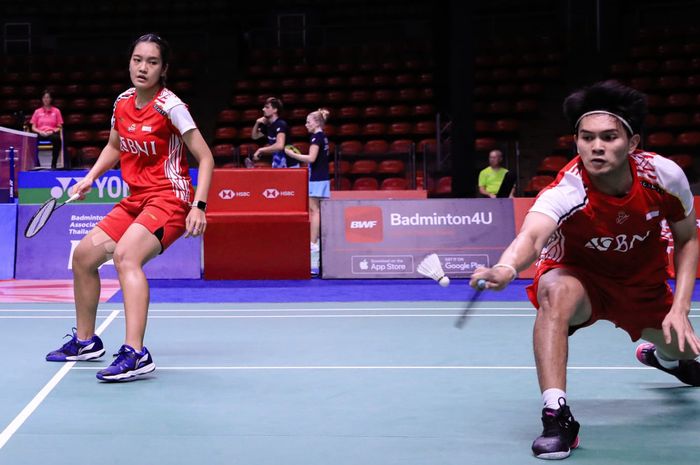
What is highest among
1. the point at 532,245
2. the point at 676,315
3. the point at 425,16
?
the point at 425,16

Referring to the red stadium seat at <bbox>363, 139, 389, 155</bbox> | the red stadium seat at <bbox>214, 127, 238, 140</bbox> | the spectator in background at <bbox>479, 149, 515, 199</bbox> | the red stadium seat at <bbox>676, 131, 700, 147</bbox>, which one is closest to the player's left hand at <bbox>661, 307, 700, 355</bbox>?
the spectator in background at <bbox>479, 149, 515, 199</bbox>

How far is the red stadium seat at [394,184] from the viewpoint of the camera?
12891mm

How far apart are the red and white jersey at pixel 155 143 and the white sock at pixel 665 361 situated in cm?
236

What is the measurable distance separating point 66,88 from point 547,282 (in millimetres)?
16532

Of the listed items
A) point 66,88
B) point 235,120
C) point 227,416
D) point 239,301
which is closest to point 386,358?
point 227,416

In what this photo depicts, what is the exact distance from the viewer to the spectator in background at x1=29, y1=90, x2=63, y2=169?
12.8 m

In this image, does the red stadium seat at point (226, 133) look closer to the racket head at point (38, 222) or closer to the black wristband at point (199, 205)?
the racket head at point (38, 222)

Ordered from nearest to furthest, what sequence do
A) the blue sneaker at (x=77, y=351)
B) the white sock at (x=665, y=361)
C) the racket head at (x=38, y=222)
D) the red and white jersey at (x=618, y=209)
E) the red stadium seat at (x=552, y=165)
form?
the red and white jersey at (x=618, y=209) < the white sock at (x=665, y=361) < the blue sneaker at (x=77, y=351) < the racket head at (x=38, y=222) < the red stadium seat at (x=552, y=165)

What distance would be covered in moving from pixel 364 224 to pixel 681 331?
5369 millimetres

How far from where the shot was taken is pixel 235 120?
16.8m

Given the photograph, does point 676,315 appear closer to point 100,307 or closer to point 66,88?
point 100,307

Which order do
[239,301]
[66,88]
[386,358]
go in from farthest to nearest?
[66,88] < [239,301] < [386,358]

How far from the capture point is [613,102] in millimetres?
3002

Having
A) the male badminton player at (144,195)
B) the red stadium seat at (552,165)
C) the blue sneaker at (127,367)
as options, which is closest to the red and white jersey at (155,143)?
the male badminton player at (144,195)
